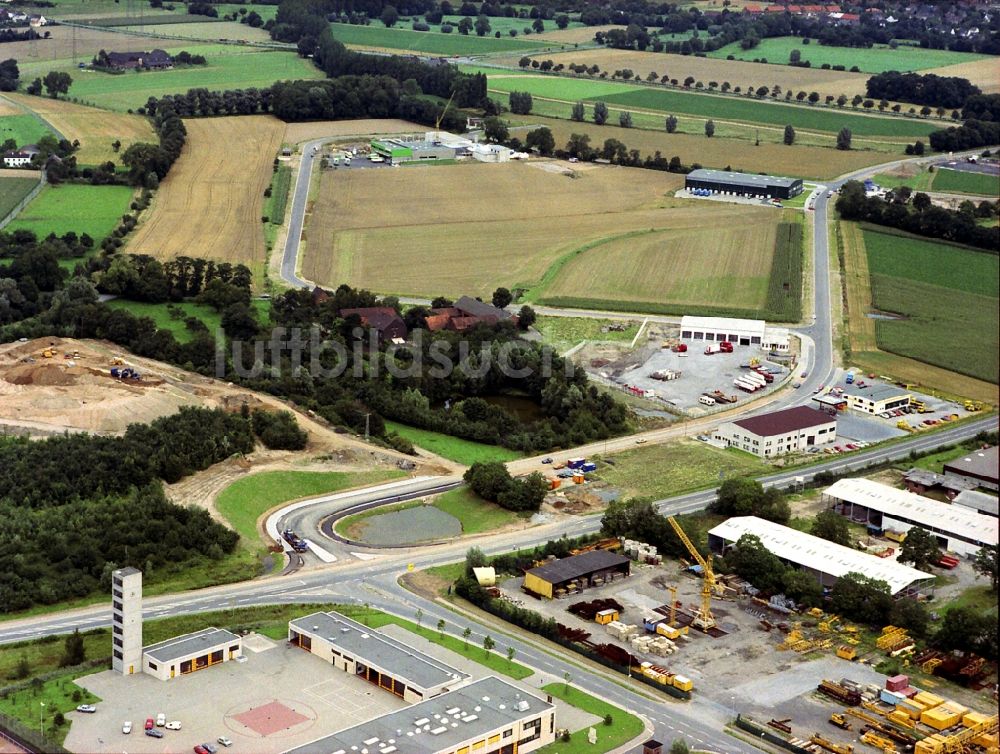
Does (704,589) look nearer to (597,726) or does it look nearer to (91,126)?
(597,726)

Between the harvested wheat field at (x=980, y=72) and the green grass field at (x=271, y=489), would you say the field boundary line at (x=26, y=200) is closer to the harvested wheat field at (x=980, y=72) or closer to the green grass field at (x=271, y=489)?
the green grass field at (x=271, y=489)

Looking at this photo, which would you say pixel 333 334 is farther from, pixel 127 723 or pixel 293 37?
pixel 293 37

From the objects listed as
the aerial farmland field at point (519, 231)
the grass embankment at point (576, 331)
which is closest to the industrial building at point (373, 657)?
the grass embankment at point (576, 331)

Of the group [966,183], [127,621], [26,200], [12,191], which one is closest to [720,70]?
[966,183]

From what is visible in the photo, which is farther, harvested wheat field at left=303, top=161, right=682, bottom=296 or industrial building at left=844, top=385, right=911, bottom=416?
harvested wheat field at left=303, top=161, right=682, bottom=296

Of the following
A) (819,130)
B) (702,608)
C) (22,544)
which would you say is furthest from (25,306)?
(819,130)

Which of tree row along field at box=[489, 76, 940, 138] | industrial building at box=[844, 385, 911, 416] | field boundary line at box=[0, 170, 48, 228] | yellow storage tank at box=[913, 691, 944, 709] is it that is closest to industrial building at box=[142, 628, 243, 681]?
yellow storage tank at box=[913, 691, 944, 709]

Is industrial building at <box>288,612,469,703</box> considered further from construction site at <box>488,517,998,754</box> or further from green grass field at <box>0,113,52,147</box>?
green grass field at <box>0,113,52,147</box>
